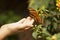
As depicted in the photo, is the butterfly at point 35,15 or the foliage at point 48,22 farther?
the foliage at point 48,22

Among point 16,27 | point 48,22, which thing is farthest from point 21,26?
point 48,22

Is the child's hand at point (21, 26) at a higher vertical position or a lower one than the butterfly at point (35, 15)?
lower

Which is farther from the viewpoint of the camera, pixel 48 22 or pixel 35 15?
pixel 48 22

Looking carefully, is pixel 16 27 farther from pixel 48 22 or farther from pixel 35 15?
pixel 48 22

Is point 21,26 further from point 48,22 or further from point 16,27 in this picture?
point 48,22

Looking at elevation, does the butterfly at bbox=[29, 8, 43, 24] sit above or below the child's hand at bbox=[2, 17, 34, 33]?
above

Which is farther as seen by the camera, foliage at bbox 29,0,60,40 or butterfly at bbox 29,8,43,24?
foliage at bbox 29,0,60,40

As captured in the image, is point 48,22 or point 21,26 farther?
point 48,22

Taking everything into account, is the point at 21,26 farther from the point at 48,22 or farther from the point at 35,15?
the point at 48,22

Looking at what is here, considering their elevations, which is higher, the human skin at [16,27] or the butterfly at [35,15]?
the butterfly at [35,15]
